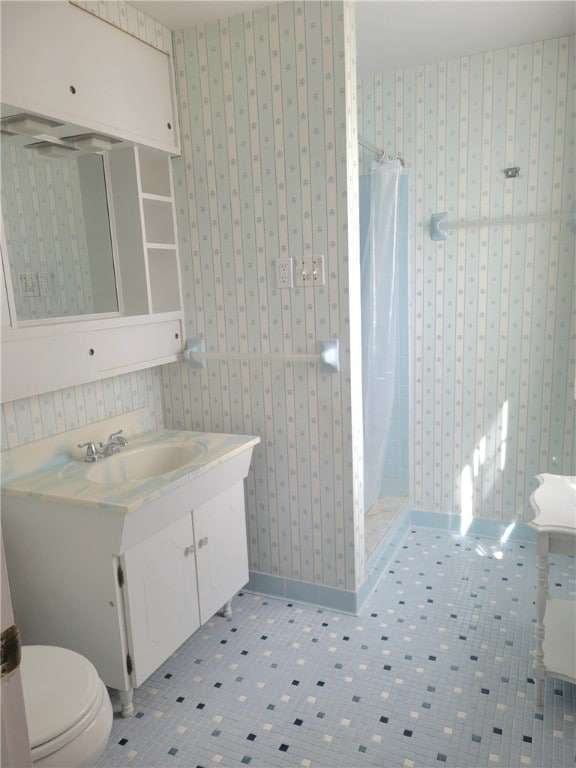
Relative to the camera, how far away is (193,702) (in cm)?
202

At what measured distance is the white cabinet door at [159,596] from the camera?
1.89 meters

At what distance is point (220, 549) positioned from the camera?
233 cm

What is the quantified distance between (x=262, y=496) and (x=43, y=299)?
125 cm

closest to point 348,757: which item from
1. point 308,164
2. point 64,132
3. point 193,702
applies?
point 193,702

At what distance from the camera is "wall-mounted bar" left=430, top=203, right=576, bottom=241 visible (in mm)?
2751

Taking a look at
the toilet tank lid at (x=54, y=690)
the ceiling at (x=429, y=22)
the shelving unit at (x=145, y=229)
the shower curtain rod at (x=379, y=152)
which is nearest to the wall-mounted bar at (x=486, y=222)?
the shower curtain rod at (x=379, y=152)

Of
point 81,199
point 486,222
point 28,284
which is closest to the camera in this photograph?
point 28,284

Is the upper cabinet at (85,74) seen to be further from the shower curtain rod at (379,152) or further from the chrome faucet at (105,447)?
the chrome faucet at (105,447)

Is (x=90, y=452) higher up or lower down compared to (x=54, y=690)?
higher up

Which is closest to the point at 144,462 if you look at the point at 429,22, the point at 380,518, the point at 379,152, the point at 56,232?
the point at 56,232

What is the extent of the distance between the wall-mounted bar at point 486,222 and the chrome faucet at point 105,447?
6.20 ft

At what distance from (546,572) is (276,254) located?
5.02 feet

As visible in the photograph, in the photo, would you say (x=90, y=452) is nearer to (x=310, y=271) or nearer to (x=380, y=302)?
(x=310, y=271)

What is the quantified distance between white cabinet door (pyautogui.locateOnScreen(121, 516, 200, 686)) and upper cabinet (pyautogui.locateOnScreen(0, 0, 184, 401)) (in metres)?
Answer: 0.64
